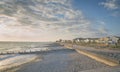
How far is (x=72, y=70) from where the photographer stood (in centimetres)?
2217

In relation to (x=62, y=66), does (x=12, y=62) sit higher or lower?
higher

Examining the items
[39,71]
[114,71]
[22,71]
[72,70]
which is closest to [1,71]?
[22,71]

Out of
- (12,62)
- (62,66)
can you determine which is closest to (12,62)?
(12,62)

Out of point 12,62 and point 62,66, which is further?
point 12,62

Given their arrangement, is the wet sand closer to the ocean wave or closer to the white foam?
the ocean wave

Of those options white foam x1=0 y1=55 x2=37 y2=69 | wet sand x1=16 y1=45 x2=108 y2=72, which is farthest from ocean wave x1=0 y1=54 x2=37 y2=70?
wet sand x1=16 y1=45 x2=108 y2=72

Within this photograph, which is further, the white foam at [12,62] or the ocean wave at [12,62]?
the white foam at [12,62]

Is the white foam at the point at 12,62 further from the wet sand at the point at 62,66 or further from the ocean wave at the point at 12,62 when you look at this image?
the wet sand at the point at 62,66

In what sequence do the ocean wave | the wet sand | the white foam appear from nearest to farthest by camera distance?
the wet sand < the ocean wave < the white foam

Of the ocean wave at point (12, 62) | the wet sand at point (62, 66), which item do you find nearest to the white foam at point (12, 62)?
the ocean wave at point (12, 62)

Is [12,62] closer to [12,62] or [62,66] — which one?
[12,62]

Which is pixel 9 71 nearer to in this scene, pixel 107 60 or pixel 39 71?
pixel 39 71

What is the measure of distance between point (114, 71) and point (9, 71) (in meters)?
15.0

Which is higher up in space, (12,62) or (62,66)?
(12,62)
